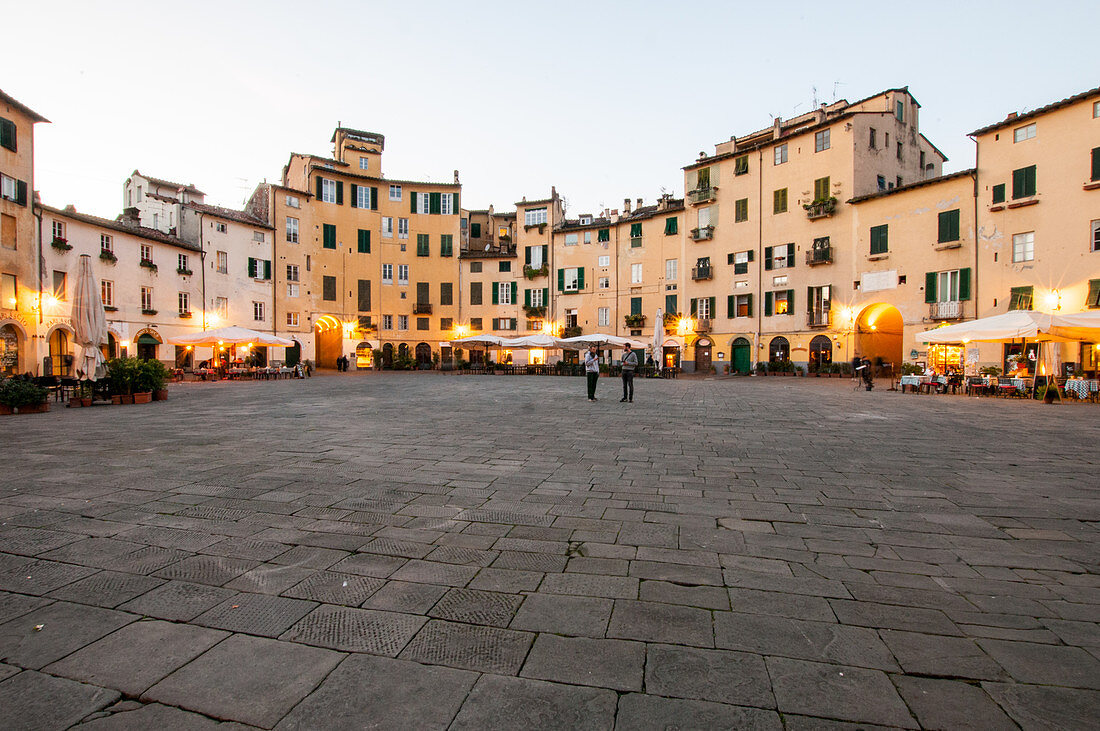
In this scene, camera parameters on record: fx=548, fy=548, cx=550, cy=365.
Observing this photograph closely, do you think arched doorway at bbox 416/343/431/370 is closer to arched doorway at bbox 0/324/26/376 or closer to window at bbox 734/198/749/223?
arched doorway at bbox 0/324/26/376

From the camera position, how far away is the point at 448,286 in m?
44.9

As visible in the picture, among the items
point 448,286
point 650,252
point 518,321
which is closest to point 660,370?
point 650,252

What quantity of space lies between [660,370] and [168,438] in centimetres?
2626

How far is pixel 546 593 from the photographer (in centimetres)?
266

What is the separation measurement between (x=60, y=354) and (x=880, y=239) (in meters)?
39.2

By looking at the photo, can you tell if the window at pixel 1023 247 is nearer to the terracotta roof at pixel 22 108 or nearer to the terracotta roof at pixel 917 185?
the terracotta roof at pixel 917 185

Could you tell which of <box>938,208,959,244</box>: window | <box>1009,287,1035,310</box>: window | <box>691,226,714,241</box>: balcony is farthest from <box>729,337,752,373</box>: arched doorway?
<box>1009,287,1035,310</box>: window

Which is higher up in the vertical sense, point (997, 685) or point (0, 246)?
point (0, 246)

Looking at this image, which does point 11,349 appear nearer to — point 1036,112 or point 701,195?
point 701,195

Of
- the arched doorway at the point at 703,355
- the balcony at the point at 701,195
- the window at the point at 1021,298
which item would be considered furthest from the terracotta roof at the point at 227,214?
the window at the point at 1021,298

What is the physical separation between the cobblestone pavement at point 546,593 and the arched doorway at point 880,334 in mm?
26720

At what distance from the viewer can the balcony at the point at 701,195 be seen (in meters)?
36.9

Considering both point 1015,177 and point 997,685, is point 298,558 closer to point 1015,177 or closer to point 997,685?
point 997,685

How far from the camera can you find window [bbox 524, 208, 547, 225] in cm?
4438
